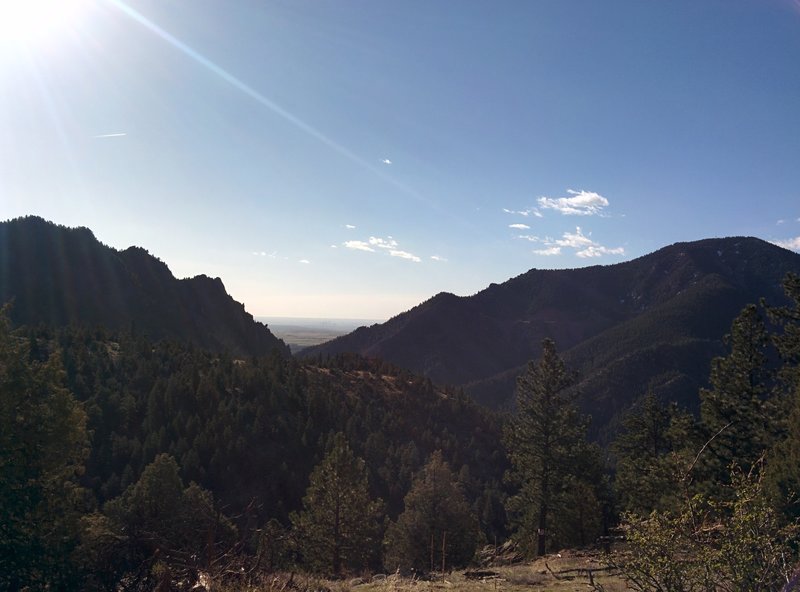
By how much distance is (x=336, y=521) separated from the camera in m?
25.8

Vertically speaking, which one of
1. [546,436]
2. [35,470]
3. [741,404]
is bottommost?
[546,436]

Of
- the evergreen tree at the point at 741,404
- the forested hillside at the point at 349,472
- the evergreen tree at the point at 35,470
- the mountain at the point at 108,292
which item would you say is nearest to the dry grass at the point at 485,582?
the forested hillside at the point at 349,472

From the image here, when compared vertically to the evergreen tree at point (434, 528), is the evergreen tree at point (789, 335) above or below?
above

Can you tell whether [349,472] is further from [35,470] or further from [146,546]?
[35,470]

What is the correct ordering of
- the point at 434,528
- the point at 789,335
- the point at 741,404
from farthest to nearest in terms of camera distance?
the point at 434,528 → the point at 789,335 → the point at 741,404

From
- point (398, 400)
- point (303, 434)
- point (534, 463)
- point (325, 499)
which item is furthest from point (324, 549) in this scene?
point (398, 400)

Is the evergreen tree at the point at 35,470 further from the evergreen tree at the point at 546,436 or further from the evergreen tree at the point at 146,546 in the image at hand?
the evergreen tree at the point at 546,436

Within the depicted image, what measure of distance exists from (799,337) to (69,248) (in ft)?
624

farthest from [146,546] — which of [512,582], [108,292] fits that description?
[108,292]

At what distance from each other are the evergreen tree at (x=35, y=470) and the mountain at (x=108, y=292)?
4431 inches

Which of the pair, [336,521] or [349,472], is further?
[349,472]

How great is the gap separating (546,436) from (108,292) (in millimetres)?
165797

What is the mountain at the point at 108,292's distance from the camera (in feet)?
456

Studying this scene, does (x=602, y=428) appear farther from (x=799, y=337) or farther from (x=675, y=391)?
(x=799, y=337)
